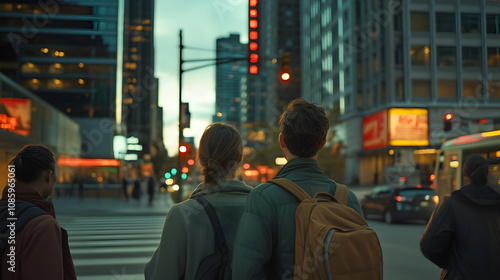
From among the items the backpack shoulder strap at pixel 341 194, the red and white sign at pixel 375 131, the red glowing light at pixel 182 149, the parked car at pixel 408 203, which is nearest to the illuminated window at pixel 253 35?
the red glowing light at pixel 182 149

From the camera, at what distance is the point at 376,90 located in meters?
51.7

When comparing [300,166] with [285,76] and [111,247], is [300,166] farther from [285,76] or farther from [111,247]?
[285,76]

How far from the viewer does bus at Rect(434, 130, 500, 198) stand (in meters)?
13.0

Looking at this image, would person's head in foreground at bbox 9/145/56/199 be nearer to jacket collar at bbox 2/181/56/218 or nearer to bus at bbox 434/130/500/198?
jacket collar at bbox 2/181/56/218

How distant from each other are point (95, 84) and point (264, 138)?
24.7 metres

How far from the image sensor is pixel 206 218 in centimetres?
278

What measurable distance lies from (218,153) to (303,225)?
0.97 metres

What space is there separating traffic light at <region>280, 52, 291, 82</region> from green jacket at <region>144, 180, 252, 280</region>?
1267cm

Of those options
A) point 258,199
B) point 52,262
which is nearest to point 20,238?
point 52,262

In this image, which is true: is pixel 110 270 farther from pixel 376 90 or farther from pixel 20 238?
pixel 376 90

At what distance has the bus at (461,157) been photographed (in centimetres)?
1300

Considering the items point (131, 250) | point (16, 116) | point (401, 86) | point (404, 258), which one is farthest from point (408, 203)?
point (401, 86)

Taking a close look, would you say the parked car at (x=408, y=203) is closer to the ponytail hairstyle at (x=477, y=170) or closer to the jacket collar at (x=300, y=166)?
the ponytail hairstyle at (x=477, y=170)

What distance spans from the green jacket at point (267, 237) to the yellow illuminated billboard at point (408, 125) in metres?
45.8
